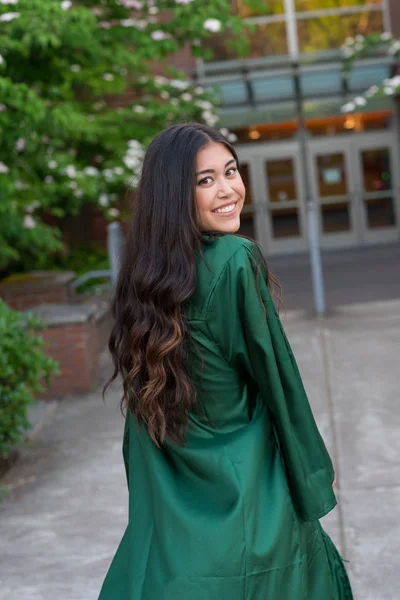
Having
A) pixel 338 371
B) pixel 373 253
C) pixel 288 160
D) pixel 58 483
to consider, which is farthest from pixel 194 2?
pixel 288 160

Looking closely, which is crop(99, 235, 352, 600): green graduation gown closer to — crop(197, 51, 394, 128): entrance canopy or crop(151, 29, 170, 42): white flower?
crop(151, 29, 170, 42): white flower

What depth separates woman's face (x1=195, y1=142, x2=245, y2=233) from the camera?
2.65 metres

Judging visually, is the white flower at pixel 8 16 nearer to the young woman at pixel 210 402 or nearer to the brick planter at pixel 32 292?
the brick planter at pixel 32 292

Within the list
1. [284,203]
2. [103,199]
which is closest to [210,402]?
[103,199]

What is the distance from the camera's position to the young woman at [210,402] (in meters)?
2.55

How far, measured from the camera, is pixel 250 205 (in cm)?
1994

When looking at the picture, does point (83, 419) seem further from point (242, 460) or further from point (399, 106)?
point (399, 106)

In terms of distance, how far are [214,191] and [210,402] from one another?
0.59m

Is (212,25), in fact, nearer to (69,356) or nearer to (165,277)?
(69,356)

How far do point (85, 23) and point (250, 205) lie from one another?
40.5ft

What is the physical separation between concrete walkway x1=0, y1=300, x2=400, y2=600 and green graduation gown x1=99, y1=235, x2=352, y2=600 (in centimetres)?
132

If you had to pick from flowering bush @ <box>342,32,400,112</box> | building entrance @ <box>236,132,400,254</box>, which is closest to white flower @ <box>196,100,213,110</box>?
flowering bush @ <box>342,32,400,112</box>

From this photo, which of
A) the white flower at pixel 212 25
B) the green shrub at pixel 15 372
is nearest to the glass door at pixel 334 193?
the white flower at pixel 212 25

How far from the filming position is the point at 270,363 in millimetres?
2584
